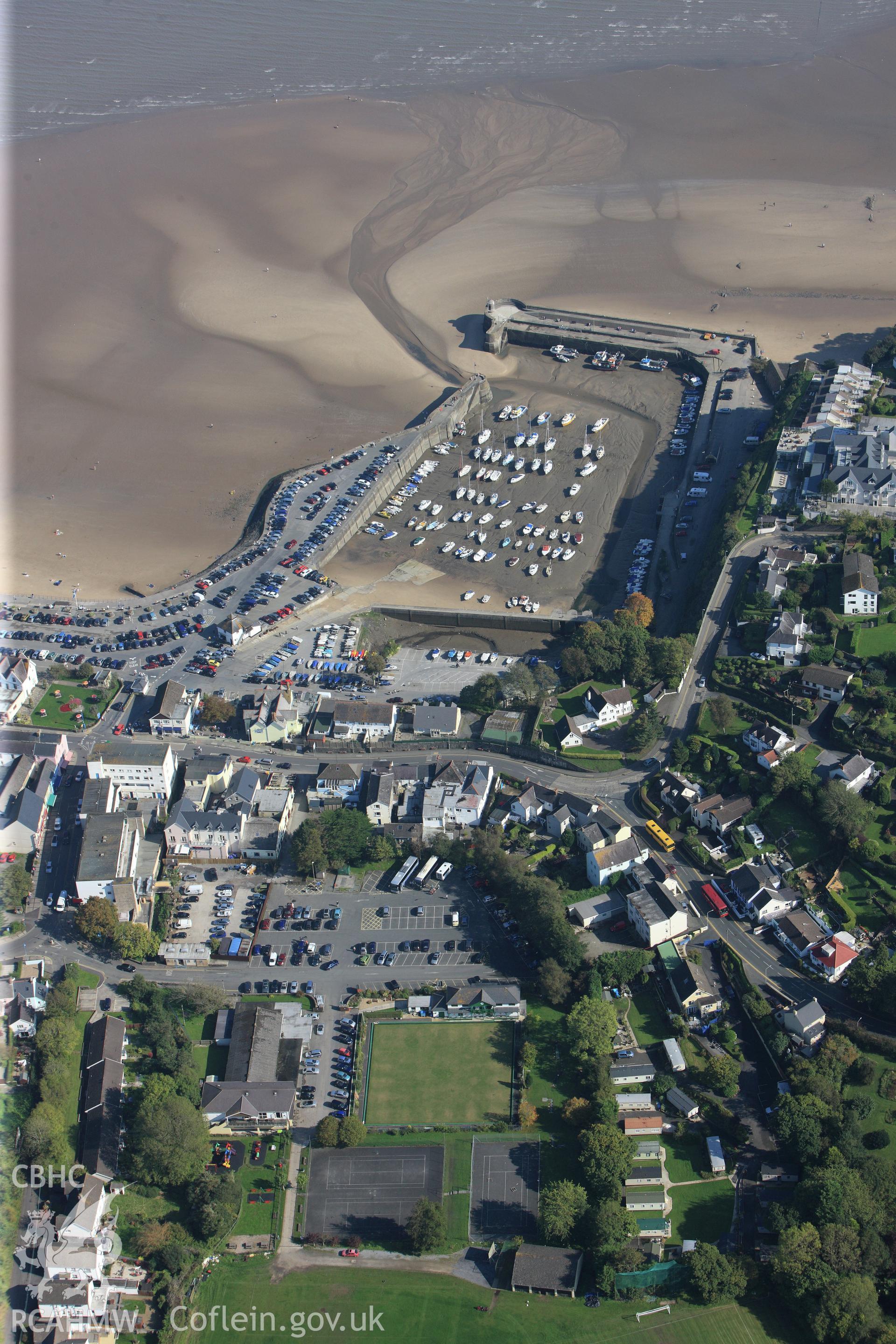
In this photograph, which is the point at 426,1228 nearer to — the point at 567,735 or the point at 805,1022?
the point at 805,1022

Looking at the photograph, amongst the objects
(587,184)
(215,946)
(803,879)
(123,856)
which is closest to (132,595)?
(123,856)

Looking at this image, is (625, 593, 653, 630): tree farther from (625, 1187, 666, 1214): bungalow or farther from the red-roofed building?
(625, 1187, 666, 1214): bungalow

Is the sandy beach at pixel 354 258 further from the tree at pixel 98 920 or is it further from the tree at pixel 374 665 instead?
the tree at pixel 98 920

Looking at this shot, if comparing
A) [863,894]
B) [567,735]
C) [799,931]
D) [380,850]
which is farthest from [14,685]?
[863,894]

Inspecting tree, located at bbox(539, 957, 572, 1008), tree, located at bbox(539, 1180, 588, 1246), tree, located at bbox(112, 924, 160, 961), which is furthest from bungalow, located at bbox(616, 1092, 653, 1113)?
tree, located at bbox(112, 924, 160, 961)

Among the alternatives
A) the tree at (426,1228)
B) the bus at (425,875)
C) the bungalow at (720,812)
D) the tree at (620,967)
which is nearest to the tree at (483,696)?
the bus at (425,875)

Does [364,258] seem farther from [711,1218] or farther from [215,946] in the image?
[711,1218]
